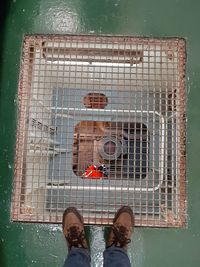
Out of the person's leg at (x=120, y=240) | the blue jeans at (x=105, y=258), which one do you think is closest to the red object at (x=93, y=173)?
the person's leg at (x=120, y=240)

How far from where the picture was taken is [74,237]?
1718mm

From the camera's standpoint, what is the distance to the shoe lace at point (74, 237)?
172 centimetres

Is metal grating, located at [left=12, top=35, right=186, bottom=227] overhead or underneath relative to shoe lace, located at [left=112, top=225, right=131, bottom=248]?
overhead

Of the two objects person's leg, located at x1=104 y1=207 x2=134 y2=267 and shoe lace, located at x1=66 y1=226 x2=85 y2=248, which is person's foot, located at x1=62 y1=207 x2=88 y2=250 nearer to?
shoe lace, located at x1=66 y1=226 x2=85 y2=248

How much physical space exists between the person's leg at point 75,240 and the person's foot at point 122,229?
0.13 meters

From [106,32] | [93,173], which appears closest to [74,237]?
[93,173]

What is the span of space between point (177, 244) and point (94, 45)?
3.47 ft

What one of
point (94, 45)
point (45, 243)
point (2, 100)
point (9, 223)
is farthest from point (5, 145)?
point (94, 45)

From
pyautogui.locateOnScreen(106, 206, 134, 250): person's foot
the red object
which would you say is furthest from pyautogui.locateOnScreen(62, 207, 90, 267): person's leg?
the red object

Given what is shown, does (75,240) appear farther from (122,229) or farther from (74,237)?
(122,229)

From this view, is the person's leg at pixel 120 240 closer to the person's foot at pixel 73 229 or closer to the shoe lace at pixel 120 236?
the shoe lace at pixel 120 236

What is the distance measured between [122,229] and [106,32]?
0.96m

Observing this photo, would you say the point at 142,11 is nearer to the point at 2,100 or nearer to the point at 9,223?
the point at 2,100

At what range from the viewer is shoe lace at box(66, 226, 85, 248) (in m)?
1.72
